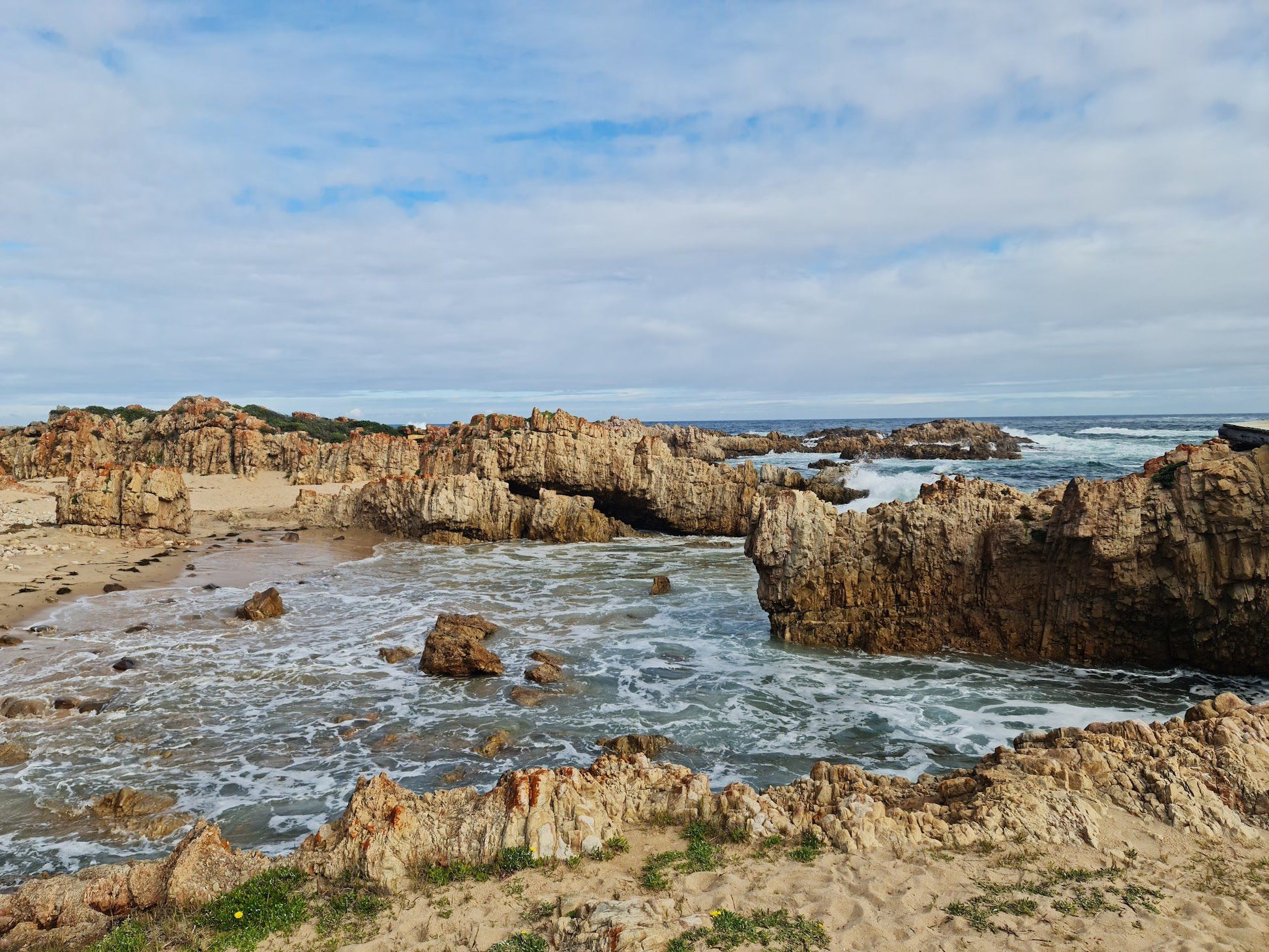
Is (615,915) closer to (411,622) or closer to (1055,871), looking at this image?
(1055,871)

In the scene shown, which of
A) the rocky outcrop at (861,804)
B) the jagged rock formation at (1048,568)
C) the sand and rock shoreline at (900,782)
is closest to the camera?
the sand and rock shoreline at (900,782)

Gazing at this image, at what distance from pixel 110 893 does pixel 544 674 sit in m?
7.04

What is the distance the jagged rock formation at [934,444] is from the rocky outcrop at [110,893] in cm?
5880

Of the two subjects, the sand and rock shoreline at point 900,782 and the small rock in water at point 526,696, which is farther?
the small rock in water at point 526,696

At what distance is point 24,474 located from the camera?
37438 mm

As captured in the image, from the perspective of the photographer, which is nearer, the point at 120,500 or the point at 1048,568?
the point at 1048,568

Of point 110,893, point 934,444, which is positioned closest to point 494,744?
point 110,893

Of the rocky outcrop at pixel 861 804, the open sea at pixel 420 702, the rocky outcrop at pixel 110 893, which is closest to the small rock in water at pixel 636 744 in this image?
the open sea at pixel 420 702

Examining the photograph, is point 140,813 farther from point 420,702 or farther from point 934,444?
point 934,444

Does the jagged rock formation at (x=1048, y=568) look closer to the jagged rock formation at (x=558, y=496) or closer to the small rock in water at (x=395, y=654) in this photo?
the small rock in water at (x=395, y=654)

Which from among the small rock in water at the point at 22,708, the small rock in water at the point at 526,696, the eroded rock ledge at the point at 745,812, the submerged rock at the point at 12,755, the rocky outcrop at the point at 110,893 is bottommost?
the small rock in water at the point at 526,696

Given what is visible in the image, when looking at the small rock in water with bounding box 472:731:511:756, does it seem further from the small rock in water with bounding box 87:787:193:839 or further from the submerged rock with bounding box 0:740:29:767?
the submerged rock with bounding box 0:740:29:767

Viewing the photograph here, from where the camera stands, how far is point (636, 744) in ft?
31.9

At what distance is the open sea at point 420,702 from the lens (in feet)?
28.6
